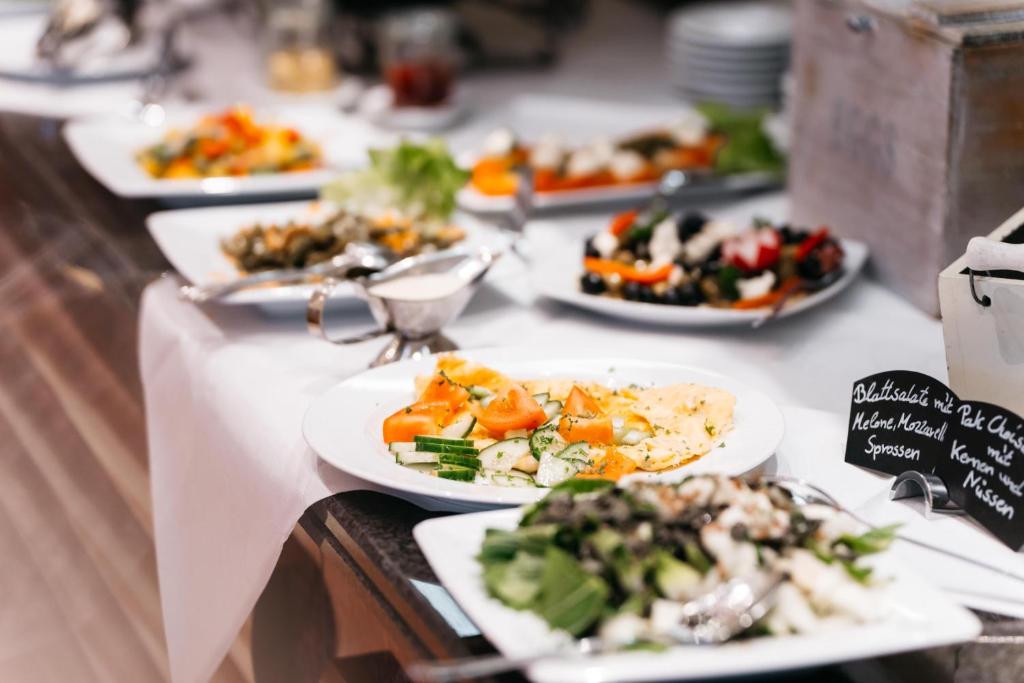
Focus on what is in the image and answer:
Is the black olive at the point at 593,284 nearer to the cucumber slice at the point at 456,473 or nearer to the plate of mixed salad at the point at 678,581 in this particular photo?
the cucumber slice at the point at 456,473

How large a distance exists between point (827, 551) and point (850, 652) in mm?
98

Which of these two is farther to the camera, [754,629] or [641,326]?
[641,326]

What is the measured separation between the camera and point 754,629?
71cm

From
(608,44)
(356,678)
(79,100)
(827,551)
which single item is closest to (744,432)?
(827,551)

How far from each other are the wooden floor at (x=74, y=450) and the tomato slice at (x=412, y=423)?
27.6 inches

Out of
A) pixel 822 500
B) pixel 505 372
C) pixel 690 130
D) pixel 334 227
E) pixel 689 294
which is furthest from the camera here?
pixel 690 130

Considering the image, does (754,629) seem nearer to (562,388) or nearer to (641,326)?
(562,388)

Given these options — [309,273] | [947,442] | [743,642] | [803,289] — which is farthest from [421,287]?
[743,642]

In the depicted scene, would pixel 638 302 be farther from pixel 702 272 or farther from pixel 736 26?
pixel 736 26

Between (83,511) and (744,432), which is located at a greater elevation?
(744,432)

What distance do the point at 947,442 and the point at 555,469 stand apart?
0.32m

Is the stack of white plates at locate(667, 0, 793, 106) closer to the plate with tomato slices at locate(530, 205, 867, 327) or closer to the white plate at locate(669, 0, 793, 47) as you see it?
the white plate at locate(669, 0, 793, 47)

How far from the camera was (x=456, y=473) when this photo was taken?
0.94m

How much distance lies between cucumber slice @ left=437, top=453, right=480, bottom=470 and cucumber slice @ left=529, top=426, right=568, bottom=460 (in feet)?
0.16
